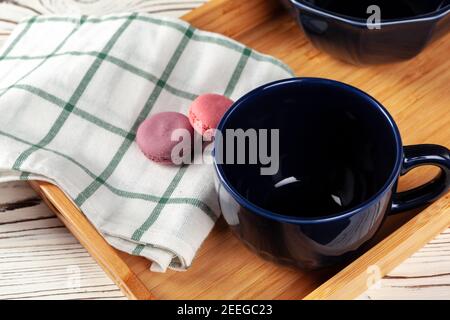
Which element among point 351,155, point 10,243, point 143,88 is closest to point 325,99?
point 351,155

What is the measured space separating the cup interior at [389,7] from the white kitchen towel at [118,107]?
0.09m

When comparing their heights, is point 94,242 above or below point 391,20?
below

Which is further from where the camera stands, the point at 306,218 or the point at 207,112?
the point at 207,112

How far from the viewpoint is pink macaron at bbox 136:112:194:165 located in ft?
2.00

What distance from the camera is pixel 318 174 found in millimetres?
611

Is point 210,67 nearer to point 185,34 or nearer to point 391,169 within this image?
point 185,34

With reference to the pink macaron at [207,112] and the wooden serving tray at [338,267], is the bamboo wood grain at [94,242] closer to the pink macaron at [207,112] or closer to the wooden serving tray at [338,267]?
the wooden serving tray at [338,267]

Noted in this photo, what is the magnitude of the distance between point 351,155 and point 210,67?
0.16 meters

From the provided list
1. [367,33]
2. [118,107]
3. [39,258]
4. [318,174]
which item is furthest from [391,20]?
[39,258]

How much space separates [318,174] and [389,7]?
0.19 m

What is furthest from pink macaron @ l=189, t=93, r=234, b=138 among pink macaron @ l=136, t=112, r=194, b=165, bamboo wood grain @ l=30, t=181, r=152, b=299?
bamboo wood grain @ l=30, t=181, r=152, b=299

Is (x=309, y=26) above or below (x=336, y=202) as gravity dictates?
above

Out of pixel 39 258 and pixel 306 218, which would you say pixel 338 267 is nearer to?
→ pixel 306 218

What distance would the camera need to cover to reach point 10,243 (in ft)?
2.08
